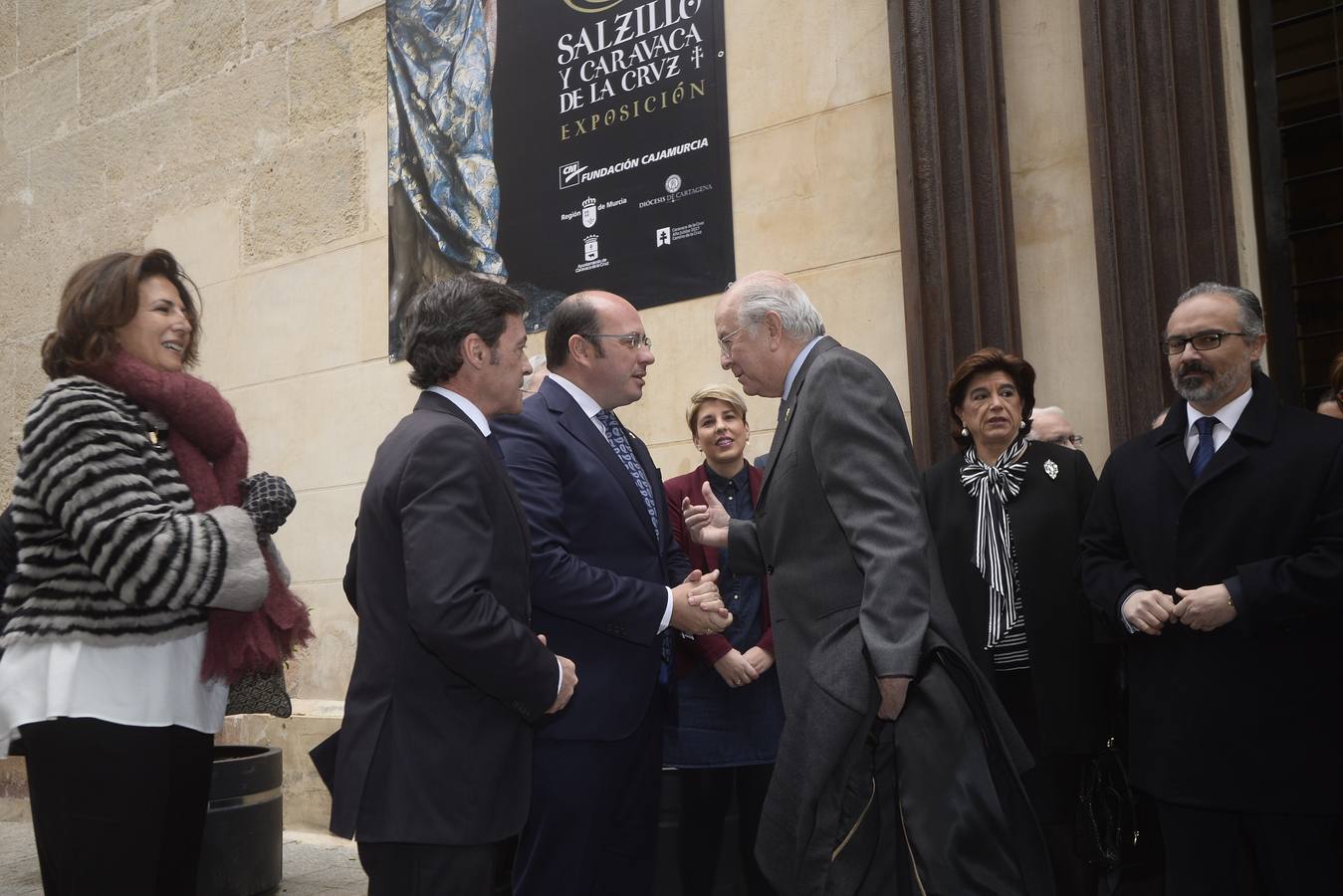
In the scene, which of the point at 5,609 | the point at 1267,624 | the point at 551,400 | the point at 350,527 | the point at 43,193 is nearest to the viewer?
the point at 5,609

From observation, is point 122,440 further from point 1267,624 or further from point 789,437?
point 1267,624

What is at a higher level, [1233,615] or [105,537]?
[105,537]

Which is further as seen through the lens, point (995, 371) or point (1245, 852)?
point (995, 371)

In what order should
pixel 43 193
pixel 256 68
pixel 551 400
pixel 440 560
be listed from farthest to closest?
pixel 43 193
pixel 256 68
pixel 551 400
pixel 440 560

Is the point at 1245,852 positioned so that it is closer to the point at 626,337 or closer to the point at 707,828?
the point at 707,828

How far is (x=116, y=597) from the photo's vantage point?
2.22 metres

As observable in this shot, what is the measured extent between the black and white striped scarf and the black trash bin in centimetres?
263

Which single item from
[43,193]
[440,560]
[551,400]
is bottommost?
[440,560]

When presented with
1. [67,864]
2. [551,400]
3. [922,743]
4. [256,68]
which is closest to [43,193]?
[256,68]

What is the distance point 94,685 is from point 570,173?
3817mm

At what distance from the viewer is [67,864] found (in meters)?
2.14

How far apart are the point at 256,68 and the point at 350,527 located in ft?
9.07

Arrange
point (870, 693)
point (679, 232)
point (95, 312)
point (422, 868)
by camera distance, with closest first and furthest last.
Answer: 1. point (422, 868)
2. point (95, 312)
3. point (870, 693)
4. point (679, 232)

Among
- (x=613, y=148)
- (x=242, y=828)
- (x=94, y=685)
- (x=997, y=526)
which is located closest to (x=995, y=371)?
(x=997, y=526)
